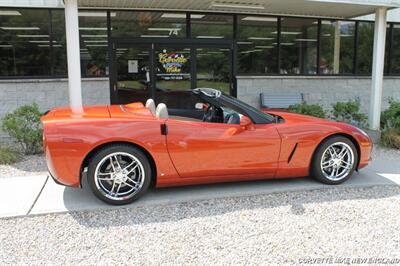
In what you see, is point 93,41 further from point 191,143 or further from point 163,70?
point 191,143

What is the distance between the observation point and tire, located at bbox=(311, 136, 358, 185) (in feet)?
16.2

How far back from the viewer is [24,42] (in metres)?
8.75

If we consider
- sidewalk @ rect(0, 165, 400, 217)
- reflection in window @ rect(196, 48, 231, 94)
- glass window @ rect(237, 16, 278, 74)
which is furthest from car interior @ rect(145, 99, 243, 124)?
glass window @ rect(237, 16, 278, 74)

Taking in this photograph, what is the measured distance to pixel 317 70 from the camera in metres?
10.8

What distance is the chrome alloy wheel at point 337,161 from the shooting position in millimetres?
4997

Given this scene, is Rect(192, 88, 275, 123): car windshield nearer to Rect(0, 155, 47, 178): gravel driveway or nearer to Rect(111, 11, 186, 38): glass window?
Rect(0, 155, 47, 178): gravel driveway

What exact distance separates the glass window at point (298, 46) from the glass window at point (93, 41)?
4491 millimetres

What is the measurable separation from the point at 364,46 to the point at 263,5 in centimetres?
415

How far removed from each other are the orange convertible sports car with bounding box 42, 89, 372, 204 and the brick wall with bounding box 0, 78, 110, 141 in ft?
14.1

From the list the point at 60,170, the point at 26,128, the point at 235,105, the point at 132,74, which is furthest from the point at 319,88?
the point at 60,170

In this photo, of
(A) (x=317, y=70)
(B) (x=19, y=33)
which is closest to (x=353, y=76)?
(A) (x=317, y=70)

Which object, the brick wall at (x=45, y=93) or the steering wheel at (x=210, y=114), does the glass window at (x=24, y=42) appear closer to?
the brick wall at (x=45, y=93)

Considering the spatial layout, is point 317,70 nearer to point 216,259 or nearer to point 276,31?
point 276,31

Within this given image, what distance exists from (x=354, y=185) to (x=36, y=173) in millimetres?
4265
